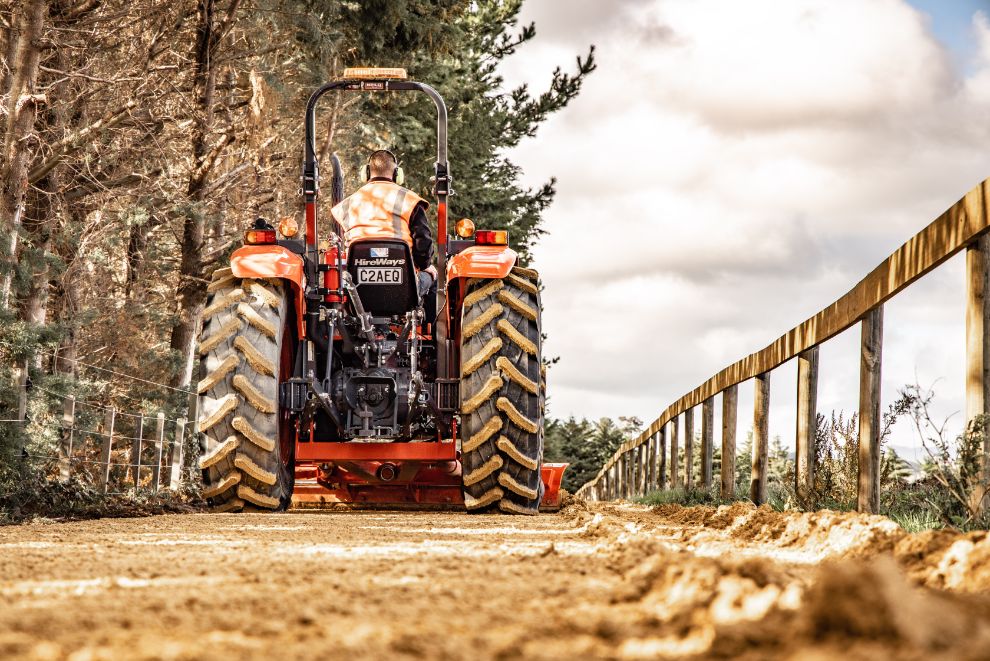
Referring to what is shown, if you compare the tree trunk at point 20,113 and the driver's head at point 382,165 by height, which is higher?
the tree trunk at point 20,113

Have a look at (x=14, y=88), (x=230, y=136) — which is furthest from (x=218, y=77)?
→ (x=14, y=88)

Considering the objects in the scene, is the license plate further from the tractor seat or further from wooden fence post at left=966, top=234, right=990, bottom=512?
wooden fence post at left=966, top=234, right=990, bottom=512

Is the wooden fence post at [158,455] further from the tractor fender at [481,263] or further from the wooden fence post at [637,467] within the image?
the wooden fence post at [637,467]

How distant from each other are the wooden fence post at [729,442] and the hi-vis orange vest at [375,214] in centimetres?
349

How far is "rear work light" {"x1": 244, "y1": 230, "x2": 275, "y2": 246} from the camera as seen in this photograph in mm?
8727

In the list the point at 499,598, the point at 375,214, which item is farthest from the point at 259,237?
the point at 499,598

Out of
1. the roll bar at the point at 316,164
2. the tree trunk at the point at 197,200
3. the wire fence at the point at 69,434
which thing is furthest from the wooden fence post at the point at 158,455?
the roll bar at the point at 316,164

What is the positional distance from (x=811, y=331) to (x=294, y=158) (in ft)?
43.3

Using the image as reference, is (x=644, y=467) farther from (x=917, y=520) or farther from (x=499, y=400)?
(x=917, y=520)

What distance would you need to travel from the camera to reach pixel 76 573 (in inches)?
155

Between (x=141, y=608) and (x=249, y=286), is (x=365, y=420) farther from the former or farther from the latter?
(x=141, y=608)

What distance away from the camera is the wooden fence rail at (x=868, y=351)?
5.07 metres

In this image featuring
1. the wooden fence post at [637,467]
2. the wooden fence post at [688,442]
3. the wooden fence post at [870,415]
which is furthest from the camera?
the wooden fence post at [637,467]

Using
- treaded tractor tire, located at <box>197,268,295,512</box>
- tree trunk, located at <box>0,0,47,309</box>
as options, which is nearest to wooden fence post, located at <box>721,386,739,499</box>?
treaded tractor tire, located at <box>197,268,295,512</box>
